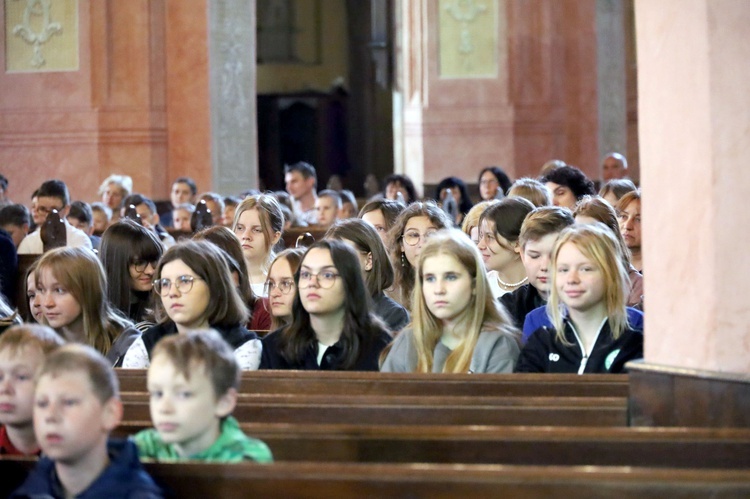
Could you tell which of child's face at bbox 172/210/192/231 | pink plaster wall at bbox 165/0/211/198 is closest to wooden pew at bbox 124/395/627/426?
child's face at bbox 172/210/192/231

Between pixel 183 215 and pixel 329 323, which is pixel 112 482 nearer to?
pixel 329 323

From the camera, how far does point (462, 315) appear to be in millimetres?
5109

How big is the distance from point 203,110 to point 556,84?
390 centimetres

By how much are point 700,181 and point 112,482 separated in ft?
5.88

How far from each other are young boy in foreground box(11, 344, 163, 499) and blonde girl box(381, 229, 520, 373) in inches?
72.2

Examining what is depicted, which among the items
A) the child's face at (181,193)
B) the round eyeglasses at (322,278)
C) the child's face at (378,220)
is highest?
the child's face at (181,193)

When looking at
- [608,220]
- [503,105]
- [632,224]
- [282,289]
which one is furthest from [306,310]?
[503,105]

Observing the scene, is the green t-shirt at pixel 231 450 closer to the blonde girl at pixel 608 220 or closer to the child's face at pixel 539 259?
the child's face at pixel 539 259

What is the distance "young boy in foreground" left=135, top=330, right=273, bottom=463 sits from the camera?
3508mm

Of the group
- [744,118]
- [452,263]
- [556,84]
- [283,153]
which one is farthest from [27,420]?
[283,153]

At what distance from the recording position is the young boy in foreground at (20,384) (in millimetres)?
3846

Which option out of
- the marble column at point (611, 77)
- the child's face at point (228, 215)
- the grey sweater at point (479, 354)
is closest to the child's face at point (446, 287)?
the grey sweater at point (479, 354)

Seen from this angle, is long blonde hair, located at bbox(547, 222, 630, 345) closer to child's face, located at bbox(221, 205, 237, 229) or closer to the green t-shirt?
the green t-shirt

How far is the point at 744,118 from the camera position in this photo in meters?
3.83
